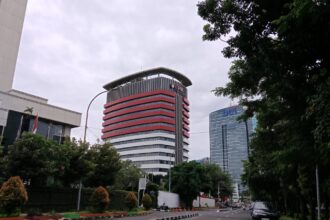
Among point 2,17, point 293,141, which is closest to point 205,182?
point 2,17

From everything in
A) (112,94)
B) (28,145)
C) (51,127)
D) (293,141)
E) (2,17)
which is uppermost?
(112,94)

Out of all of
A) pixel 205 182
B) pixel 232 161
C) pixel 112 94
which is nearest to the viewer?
pixel 205 182

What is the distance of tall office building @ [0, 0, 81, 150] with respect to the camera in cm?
4131

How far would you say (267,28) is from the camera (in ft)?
28.6

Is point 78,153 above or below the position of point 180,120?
below

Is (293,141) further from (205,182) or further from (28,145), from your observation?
(205,182)

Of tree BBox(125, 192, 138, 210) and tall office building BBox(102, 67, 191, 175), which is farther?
tall office building BBox(102, 67, 191, 175)

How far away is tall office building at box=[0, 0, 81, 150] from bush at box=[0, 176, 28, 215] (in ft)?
70.2

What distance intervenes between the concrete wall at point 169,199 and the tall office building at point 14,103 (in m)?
19.0

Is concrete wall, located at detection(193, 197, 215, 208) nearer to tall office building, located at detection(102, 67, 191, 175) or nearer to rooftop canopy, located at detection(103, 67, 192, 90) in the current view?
tall office building, located at detection(102, 67, 191, 175)

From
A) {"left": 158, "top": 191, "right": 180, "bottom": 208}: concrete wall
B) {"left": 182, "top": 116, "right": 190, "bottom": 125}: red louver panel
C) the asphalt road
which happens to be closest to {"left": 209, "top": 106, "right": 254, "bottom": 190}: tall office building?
the asphalt road

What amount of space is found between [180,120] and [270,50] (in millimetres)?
116291

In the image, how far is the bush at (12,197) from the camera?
1864 centimetres

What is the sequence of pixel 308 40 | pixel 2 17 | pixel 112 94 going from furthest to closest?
pixel 112 94 → pixel 2 17 → pixel 308 40
